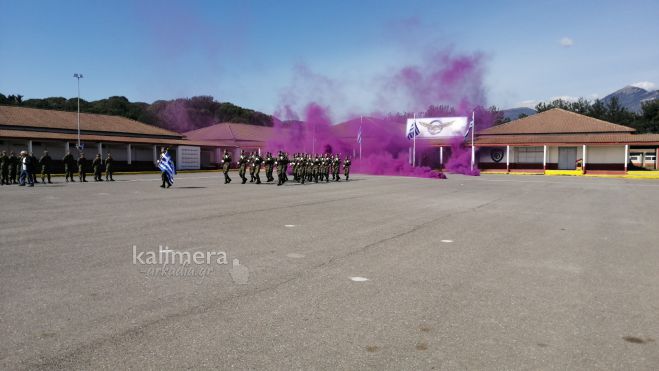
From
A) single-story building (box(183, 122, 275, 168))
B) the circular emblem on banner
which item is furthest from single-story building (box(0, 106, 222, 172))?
the circular emblem on banner

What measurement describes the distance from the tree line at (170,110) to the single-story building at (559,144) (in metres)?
58.1

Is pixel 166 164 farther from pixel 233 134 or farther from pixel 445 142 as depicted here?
pixel 233 134

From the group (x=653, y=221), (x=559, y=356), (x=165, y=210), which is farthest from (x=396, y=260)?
(x=653, y=221)

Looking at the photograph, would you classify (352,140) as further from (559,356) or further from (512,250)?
(559,356)

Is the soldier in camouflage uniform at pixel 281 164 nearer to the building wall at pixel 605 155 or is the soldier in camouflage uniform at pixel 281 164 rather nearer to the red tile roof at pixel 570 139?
the red tile roof at pixel 570 139

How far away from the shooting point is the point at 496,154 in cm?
5297

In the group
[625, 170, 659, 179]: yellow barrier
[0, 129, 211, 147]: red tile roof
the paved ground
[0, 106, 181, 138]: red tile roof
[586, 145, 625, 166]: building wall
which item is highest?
[0, 106, 181, 138]: red tile roof

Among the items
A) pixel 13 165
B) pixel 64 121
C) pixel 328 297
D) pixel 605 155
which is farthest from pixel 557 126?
pixel 328 297

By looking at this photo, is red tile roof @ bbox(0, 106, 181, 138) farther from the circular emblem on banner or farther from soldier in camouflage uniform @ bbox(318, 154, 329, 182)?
the circular emblem on banner

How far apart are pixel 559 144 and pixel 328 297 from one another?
49.8 metres

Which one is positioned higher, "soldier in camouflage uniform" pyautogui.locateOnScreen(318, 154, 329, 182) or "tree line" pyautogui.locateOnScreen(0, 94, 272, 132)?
"tree line" pyautogui.locateOnScreen(0, 94, 272, 132)

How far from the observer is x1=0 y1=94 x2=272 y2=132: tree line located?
8294 cm

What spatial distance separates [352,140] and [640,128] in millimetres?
62581

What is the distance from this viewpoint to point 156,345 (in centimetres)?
389
